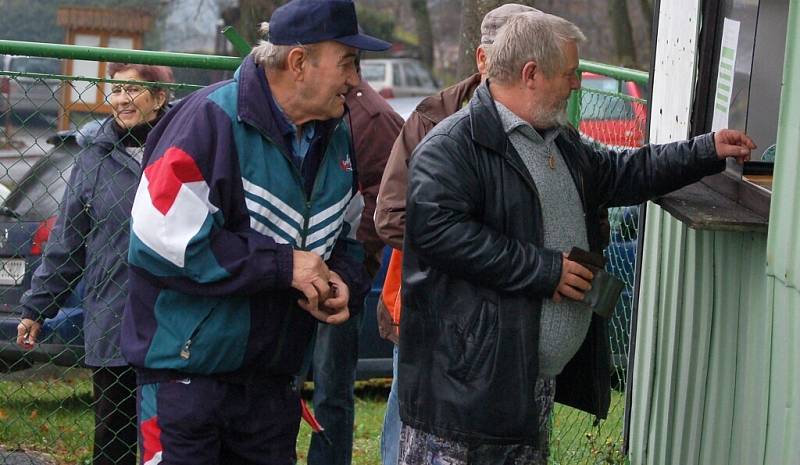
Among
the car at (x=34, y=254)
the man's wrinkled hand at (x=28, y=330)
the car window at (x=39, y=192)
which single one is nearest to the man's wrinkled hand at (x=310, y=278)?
the man's wrinkled hand at (x=28, y=330)

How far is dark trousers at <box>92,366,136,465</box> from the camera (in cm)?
468

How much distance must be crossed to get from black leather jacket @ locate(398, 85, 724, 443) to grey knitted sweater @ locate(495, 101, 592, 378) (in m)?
0.03

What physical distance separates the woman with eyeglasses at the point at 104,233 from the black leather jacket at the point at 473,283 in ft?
5.17

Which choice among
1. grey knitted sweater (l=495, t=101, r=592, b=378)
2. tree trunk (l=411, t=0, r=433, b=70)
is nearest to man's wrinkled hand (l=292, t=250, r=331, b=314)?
grey knitted sweater (l=495, t=101, r=592, b=378)

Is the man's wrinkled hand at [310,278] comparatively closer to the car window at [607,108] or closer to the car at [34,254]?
the car at [34,254]

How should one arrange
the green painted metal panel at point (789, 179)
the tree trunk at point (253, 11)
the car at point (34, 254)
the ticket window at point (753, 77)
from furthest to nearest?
1. the tree trunk at point (253, 11)
2. the car at point (34, 254)
3. the ticket window at point (753, 77)
4. the green painted metal panel at point (789, 179)

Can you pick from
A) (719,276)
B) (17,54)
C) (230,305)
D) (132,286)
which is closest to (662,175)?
(719,276)

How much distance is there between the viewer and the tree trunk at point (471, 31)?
7.26m

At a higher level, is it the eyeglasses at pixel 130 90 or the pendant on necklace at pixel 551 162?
the eyeglasses at pixel 130 90

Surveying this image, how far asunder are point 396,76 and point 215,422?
24.7m

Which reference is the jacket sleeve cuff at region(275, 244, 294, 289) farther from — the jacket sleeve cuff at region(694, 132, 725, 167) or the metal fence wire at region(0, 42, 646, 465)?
the metal fence wire at region(0, 42, 646, 465)

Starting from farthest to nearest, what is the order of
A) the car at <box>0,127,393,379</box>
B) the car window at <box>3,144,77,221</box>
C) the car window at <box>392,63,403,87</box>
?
the car window at <box>392,63,403,87</box>, the car window at <box>3,144,77,221</box>, the car at <box>0,127,393,379</box>

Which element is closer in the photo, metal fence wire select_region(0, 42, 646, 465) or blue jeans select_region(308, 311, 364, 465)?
metal fence wire select_region(0, 42, 646, 465)

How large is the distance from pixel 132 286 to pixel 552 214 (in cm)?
110
